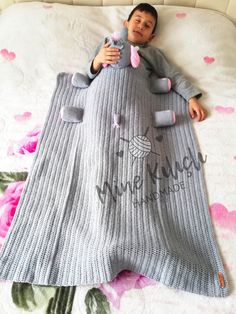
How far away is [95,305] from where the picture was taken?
0.77 metres

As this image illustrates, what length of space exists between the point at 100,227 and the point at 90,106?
48 centimetres

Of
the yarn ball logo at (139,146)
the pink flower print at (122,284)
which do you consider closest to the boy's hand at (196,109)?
the yarn ball logo at (139,146)

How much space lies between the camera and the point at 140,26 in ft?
4.62

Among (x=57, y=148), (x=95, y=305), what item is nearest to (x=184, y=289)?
(x=95, y=305)

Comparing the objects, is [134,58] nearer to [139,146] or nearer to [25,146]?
[139,146]

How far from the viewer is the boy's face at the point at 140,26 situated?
1.41m

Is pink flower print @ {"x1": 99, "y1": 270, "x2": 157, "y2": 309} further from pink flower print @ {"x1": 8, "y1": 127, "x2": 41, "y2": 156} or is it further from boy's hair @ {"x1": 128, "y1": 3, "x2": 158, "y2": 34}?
boy's hair @ {"x1": 128, "y1": 3, "x2": 158, "y2": 34}

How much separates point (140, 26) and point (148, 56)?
14cm

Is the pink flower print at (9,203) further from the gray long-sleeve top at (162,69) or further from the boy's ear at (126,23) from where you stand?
the boy's ear at (126,23)

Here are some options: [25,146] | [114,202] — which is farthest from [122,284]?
[25,146]

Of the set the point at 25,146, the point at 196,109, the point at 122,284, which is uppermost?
the point at 196,109

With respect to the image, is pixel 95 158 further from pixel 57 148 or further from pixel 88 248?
pixel 88 248

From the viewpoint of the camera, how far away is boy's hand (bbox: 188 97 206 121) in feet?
3.93

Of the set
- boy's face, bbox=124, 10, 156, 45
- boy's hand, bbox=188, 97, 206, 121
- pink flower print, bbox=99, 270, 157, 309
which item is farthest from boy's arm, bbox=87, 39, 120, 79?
pink flower print, bbox=99, 270, 157, 309
